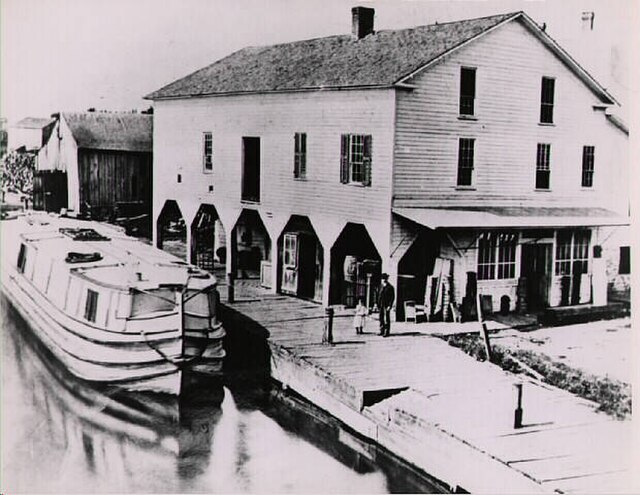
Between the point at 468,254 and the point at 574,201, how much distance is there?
1.14 m

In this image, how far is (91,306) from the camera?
27.9 ft

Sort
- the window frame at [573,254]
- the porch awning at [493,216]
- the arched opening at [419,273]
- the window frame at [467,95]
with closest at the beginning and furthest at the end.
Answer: the window frame at [573,254] → the window frame at [467,95] → the porch awning at [493,216] → the arched opening at [419,273]

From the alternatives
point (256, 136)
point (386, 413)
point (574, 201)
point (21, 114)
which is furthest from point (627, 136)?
point (21, 114)

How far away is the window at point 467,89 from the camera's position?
8.81 m

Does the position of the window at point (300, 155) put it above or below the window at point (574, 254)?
above

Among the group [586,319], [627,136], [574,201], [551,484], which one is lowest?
[551,484]

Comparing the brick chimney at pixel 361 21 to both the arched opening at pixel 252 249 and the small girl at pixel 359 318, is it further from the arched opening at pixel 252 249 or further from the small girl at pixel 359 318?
the arched opening at pixel 252 249

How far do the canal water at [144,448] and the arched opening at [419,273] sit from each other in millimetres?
Result: 1664

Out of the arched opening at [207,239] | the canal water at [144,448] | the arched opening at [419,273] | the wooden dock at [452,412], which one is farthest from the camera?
the arched opening at [207,239]

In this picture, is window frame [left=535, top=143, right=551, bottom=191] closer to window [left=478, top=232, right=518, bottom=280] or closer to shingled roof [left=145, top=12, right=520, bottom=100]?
window [left=478, top=232, right=518, bottom=280]

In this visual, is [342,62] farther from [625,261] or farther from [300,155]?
[625,261]

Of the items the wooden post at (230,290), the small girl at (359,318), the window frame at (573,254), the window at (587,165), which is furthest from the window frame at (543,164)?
the wooden post at (230,290)

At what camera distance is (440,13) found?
757 centimetres

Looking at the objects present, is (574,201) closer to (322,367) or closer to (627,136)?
(627,136)
